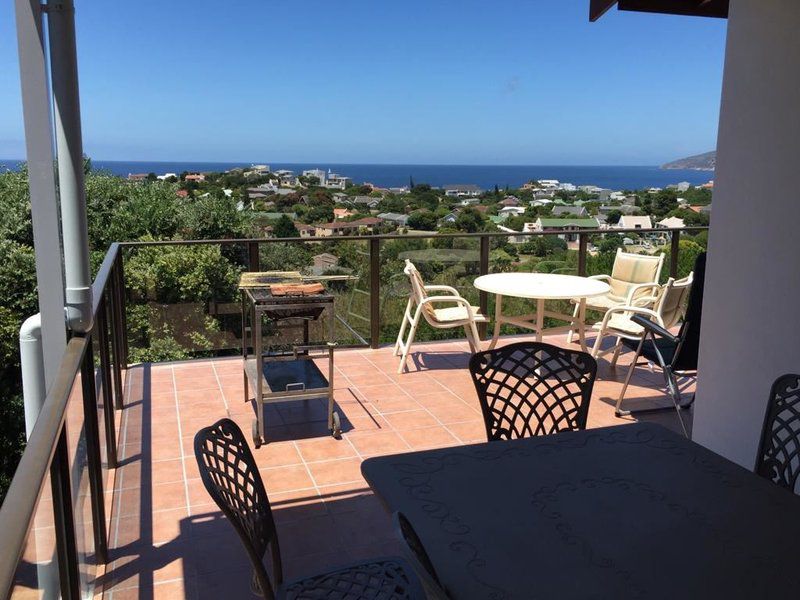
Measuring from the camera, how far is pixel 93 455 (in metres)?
2.62

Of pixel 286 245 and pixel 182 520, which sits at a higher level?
pixel 286 245

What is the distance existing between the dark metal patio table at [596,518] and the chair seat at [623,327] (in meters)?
2.92

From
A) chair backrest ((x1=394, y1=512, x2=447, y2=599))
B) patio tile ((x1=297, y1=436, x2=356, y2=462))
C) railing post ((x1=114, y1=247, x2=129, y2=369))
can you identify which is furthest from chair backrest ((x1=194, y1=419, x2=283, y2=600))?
railing post ((x1=114, y1=247, x2=129, y2=369))

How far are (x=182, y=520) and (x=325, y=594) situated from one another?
1628 mm

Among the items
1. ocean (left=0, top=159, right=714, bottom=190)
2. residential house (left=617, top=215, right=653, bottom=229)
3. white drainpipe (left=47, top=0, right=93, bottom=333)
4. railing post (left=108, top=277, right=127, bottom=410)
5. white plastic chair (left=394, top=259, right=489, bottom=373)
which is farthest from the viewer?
ocean (left=0, top=159, right=714, bottom=190)

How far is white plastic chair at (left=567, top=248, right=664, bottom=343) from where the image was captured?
6.12 metres

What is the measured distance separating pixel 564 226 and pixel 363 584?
5484 mm

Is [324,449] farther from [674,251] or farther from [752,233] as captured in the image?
[674,251]

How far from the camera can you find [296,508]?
3295 mm

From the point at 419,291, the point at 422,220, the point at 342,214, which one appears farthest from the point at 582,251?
the point at 342,214

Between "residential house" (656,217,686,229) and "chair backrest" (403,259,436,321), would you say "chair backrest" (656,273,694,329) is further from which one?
"residential house" (656,217,686,229)

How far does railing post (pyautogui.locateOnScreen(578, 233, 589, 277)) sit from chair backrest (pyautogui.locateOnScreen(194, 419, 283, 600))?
529cm

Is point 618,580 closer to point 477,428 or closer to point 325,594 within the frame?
point 325,594

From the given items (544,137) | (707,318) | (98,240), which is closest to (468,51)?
(544,137)
